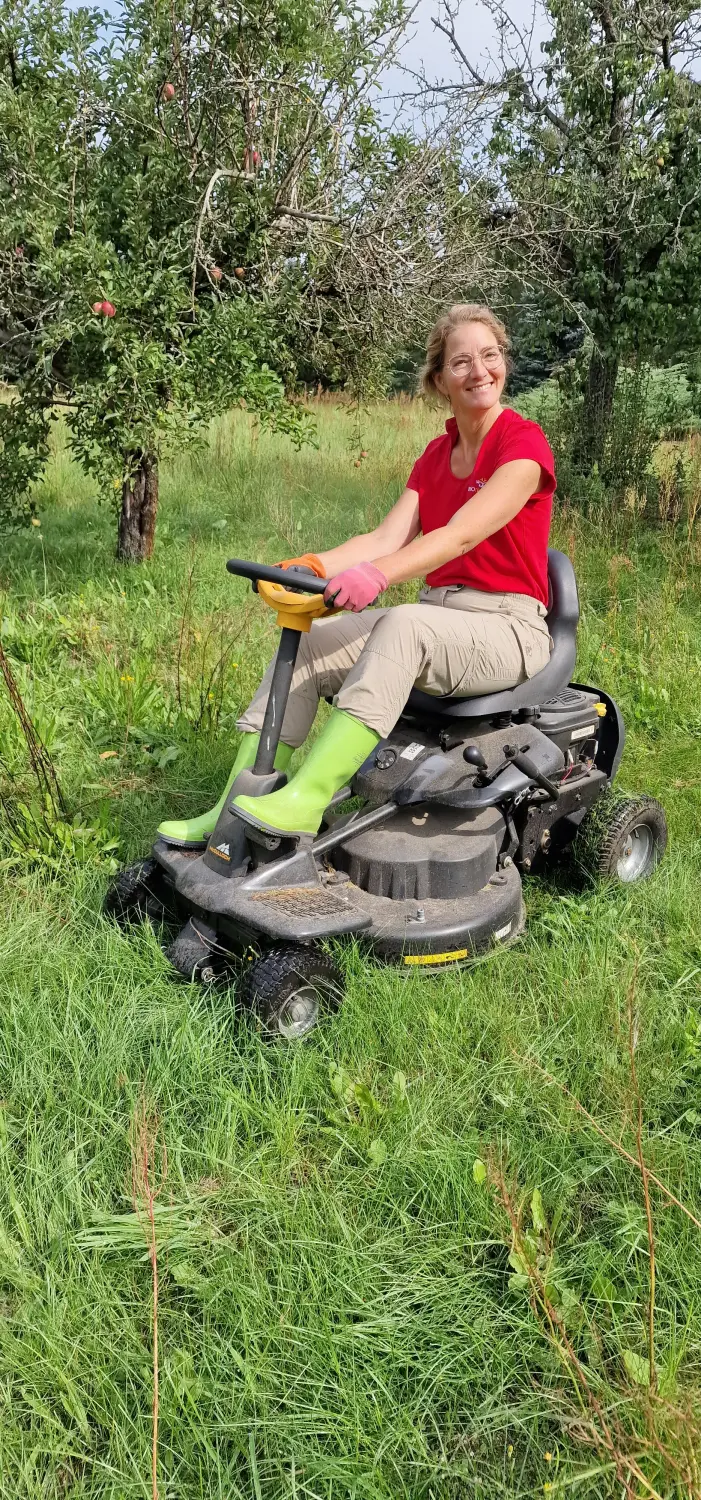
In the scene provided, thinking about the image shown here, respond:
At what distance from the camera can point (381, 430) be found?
10.4 metres

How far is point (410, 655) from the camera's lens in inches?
102

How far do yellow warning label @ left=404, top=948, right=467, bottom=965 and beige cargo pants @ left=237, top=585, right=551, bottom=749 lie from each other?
0.54 metres

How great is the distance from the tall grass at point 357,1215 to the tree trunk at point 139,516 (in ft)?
10.1

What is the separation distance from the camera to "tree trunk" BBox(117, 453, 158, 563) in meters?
6.13

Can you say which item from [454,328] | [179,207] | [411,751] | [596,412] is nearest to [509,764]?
[411,751]

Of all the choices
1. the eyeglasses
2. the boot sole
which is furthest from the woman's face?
the boot sole

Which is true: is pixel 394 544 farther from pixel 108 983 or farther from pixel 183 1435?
pixel 183 1435

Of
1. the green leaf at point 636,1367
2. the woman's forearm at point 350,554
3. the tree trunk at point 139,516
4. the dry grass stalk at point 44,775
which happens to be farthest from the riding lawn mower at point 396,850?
the tree trunk at point 139,516

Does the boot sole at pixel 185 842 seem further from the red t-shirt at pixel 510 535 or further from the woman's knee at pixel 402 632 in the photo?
the red t-shirt at pixel 510 535

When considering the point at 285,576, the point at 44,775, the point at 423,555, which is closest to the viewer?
the point at 285,576

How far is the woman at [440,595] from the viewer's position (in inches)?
99.2

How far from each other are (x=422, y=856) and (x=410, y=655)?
501 mm

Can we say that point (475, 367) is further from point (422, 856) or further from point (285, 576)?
point (422, 856)

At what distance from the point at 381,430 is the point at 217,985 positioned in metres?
8.62
